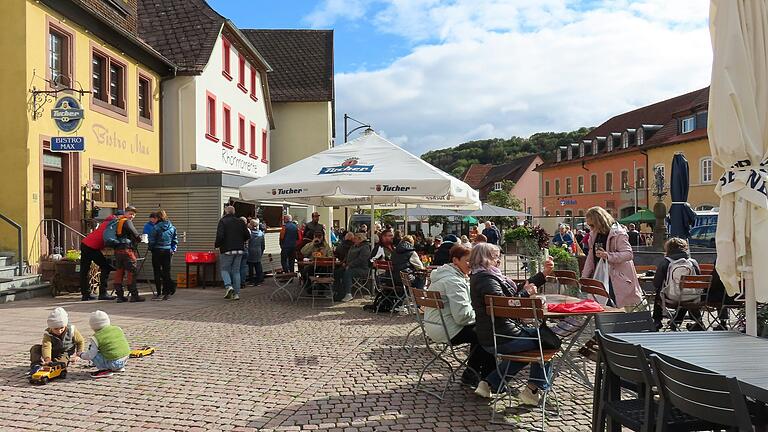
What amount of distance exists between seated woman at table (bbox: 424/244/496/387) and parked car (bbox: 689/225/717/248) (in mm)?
17517

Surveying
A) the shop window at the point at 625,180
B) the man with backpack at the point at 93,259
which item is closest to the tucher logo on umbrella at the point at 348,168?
the man with backpack at the point at 93,259

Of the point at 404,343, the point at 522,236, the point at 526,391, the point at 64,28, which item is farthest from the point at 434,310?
the point at 522,236

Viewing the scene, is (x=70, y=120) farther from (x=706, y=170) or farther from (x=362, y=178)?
(x=706, y=170)

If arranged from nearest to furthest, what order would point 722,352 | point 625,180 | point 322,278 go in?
point 722,352, point 322,278, point 625,180

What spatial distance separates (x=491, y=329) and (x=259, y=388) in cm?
232

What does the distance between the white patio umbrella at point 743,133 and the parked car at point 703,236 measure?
17.8 meters

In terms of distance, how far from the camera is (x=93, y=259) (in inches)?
488

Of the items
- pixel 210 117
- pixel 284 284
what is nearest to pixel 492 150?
pixel 210 117

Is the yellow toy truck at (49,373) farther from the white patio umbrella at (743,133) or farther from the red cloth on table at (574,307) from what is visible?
the white patio umbrella at (743,133)

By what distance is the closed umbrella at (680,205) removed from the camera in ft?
38.2

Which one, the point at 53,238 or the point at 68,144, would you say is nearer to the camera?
the point at 68,144

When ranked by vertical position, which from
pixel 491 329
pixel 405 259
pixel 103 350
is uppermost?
pixel 405 259

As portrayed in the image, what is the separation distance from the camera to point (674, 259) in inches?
335

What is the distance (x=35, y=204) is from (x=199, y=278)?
3874 millimetres
